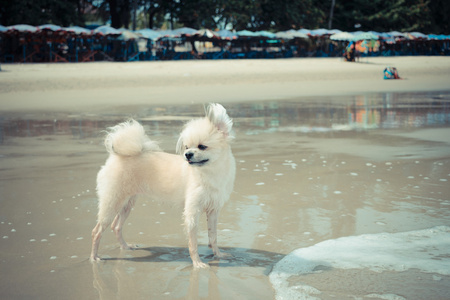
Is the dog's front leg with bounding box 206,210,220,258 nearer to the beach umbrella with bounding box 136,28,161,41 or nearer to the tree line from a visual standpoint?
the beach umbrella with bounding box 136,28,161,41

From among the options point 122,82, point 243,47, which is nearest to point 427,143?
point 122,82

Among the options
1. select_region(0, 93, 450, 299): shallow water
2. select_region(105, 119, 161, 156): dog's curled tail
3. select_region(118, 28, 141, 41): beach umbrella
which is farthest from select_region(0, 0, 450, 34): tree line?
select_region(105, 119, 161, 156): dog's curled tail

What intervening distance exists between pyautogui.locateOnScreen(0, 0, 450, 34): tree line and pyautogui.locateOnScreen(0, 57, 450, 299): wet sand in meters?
33.0

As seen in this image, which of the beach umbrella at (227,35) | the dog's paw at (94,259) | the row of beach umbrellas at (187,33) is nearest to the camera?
the dog's paw at (94,259)

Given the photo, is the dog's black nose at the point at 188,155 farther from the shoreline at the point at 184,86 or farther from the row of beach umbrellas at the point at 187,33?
the row of beach umbrellas at the point at 187,33

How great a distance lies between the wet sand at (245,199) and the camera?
4203 mm

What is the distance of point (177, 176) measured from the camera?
15.0 feet

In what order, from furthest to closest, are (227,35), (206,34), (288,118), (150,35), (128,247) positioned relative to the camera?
(227,35) < (206,34) < (150,35) < (288,118) < (128,247)

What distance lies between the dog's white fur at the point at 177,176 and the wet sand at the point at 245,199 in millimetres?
342

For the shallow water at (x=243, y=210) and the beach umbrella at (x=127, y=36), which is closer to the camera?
the shallow water at (x=243, y=210)

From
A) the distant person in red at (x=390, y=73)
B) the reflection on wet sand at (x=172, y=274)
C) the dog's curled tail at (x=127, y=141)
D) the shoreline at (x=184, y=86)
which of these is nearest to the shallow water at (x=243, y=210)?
the reflection on wet sand at (x=172, y=274)

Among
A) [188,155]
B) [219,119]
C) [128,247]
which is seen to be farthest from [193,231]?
[219,119]

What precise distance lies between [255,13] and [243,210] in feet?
165

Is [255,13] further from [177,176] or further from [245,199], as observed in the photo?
[177,176]
